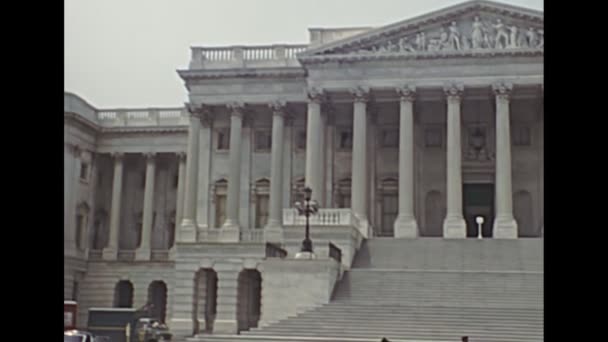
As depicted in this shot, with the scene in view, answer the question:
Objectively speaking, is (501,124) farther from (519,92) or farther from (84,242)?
(84,242)

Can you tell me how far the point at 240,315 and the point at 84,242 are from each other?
19.9 metres

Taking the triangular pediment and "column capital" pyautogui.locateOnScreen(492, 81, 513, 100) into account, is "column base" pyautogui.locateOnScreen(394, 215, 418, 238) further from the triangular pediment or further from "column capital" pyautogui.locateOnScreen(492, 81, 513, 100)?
the triangular pediment

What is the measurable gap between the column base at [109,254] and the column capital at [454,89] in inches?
1037

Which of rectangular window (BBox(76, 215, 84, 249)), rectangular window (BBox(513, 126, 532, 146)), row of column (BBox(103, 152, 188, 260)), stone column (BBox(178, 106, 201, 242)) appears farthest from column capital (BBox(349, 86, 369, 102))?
rectangular window (BBox(76, 215, 84, 249))

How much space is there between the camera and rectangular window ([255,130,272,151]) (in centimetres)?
5516

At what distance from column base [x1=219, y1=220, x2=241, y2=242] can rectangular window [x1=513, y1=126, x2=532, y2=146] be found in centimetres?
1714

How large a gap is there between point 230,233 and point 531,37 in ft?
66.3

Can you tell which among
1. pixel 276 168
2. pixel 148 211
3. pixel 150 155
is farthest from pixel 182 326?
pixel 150 155

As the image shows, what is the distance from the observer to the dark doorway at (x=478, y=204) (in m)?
51.7

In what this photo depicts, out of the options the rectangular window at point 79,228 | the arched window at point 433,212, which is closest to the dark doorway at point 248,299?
the arched window at point 433,212

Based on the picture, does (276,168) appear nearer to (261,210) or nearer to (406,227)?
(261,210)

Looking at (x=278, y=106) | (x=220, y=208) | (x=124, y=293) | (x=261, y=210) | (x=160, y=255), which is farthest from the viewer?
(x=124, y=293)

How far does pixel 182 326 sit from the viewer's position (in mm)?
46875
